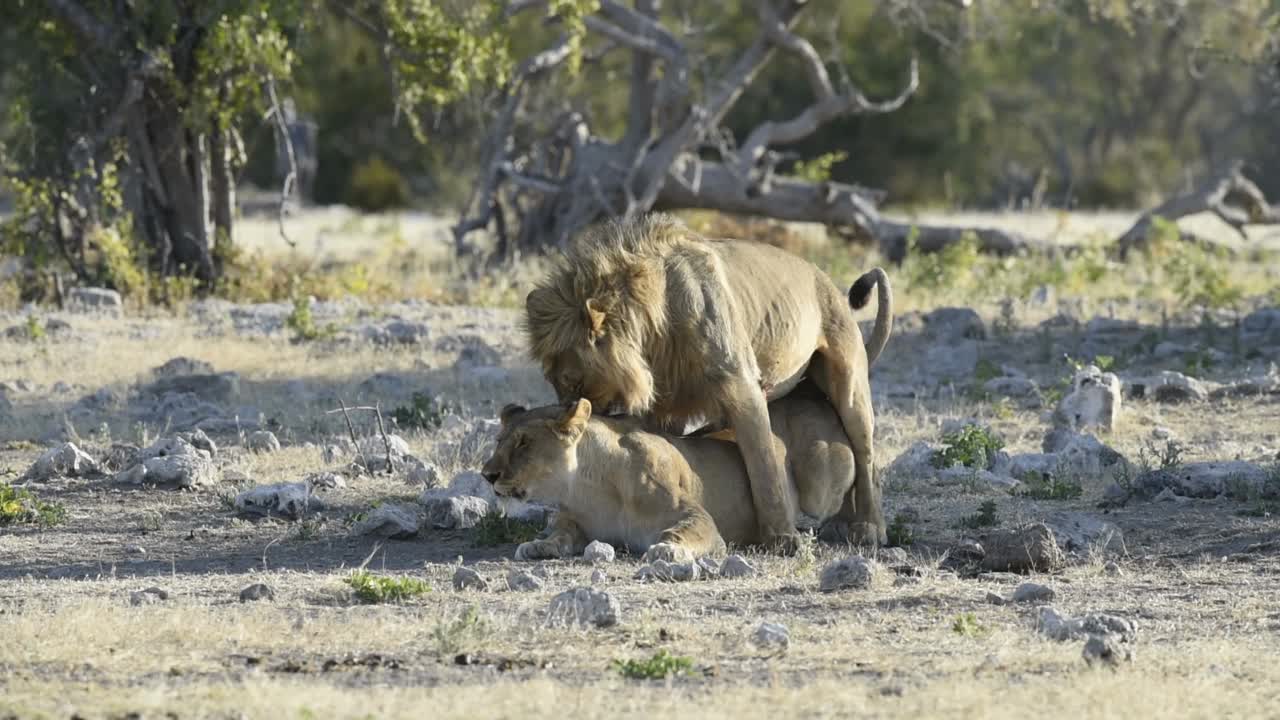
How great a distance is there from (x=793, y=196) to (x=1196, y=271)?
16.4ft

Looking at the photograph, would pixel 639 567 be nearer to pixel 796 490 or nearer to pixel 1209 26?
pixel 796 490

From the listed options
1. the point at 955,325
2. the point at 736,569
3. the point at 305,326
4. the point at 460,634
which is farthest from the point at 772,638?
the point at 955,325

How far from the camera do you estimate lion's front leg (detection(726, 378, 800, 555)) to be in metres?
9.13

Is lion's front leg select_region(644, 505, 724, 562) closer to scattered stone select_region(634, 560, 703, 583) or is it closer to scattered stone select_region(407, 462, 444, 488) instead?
scattered stone select_region(634, 560, 703, 583)

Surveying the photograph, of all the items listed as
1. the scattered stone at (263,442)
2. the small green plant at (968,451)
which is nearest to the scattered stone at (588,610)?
the small green plant at (968,451)

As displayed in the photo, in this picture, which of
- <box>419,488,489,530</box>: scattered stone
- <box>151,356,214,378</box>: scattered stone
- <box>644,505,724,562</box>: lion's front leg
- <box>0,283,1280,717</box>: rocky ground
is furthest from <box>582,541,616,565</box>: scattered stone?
<box>151,356,214,378</box>: scattered stone

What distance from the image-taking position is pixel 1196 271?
19203mm

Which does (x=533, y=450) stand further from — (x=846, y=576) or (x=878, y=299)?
(x=878, y=299)

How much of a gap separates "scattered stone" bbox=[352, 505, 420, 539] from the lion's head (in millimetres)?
1286

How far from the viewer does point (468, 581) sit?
8391 millimetres

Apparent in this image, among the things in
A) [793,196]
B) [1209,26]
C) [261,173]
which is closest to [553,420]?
[793,196]

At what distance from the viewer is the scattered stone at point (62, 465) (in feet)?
37.3

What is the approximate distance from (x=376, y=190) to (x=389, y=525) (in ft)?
118

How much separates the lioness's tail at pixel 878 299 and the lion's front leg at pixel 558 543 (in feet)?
6.55
